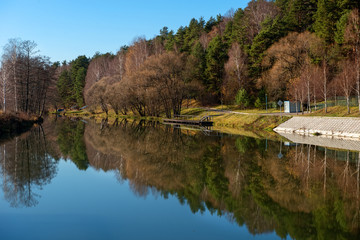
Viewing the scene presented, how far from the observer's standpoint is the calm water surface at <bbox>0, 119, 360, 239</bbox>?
28.0ft

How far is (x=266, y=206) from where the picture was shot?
33.4 feet

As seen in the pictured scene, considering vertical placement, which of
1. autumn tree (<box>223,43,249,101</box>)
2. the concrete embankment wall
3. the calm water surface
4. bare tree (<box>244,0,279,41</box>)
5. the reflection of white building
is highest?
bare tree (<box>244,0,279,41</box>)

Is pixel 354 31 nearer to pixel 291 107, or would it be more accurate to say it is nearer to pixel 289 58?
pixel 289 58

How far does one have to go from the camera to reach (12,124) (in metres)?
36.3

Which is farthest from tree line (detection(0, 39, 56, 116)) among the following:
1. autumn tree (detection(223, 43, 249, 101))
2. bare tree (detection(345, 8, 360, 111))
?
bare tree (detection(345, 8, 360, 111))

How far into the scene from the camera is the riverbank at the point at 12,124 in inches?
1308

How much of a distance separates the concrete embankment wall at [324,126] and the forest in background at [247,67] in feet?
16.1

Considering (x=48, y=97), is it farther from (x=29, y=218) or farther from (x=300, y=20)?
(x=29, y=218)

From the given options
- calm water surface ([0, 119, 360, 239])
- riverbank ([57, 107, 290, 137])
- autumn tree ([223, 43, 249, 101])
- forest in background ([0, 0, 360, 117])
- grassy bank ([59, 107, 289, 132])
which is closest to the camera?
calm water surface ([0, 119, 360, 239])

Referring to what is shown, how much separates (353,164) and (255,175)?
588cm

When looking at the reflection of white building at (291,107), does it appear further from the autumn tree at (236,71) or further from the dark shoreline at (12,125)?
the dark shoreline at (12,125)

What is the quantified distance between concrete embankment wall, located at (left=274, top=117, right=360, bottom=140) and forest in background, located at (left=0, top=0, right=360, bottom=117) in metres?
4.90

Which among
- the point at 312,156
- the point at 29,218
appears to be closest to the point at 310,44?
the point at 312,156

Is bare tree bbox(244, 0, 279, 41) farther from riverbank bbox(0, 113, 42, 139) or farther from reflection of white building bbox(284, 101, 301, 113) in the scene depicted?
riverbank bbox(0, 113, 42, 139)
